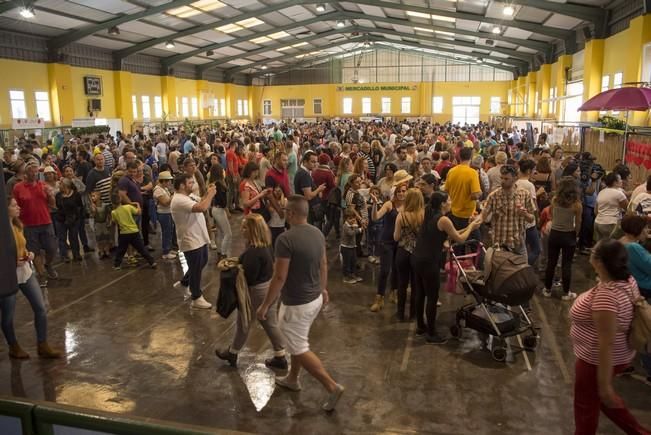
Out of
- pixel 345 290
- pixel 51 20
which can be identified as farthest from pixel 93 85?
pixel 345 290

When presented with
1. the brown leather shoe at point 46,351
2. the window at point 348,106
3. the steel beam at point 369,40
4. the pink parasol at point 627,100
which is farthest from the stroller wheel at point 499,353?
the window at point 348,106

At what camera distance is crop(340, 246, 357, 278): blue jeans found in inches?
259

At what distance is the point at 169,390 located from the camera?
4.09 metres

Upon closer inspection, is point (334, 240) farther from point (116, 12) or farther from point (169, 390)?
point (116, 12)

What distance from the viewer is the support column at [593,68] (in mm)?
13953

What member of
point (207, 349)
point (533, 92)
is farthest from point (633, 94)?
point (533, 92)

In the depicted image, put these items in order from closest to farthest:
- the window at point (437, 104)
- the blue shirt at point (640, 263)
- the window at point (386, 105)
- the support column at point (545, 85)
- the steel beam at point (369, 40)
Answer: the blue shirt at point (640, 263), the support column at point (545, 85), the steel beam at point (369, 40), the window at point (437, 104), the window at point (386, 105)

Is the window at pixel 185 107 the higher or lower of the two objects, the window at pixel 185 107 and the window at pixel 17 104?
the higher

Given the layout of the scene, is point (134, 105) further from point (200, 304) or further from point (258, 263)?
point (258, 263)

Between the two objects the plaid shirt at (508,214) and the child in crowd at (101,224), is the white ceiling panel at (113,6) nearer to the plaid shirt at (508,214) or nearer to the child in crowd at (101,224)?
the child in crowd at (101,224)

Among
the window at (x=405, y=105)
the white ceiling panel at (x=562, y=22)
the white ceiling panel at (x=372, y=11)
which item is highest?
the white ceiling panel at (x=372, y=11)

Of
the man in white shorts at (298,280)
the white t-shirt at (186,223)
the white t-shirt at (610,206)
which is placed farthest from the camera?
the white t-shirt at (610,206)

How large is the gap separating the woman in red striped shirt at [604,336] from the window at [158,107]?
26.6 m

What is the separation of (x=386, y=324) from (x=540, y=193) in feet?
11.2
